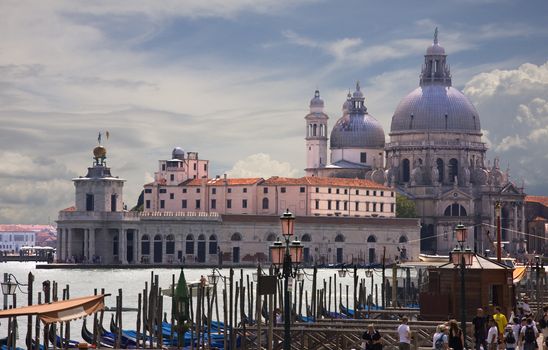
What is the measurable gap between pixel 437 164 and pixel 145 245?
3389cm

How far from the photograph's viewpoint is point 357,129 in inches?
6038

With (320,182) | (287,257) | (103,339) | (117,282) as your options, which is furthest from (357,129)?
(287,257)

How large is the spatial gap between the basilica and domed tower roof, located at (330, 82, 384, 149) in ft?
0.30

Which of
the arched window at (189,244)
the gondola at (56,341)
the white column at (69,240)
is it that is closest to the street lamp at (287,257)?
the gondola at (56,341)

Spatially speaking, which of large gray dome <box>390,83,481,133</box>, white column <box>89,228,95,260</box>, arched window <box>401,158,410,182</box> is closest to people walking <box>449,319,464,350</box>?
white column <box>89,228,95,260</box>

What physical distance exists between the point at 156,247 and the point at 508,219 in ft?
120

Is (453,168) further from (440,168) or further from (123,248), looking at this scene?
(123,248)

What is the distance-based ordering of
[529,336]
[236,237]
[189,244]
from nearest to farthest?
1. [529,336]
2. [189,244]
3. [236,237]

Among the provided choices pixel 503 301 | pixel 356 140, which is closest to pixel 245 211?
pixel 356 140

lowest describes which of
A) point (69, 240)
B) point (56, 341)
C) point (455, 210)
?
point (56, 341)

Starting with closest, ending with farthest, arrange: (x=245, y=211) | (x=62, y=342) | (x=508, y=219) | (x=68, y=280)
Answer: (x=62, y=342) → (x=68, y=280) → (x=245, y=211) → (x=508, y=219)

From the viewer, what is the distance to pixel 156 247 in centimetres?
12406

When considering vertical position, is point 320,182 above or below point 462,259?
above

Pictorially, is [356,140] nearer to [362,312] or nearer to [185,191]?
[185,191]
